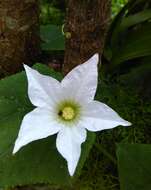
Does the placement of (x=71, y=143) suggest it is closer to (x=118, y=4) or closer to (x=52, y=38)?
(x=52, y=38)

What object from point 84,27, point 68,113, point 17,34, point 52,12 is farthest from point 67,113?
point 52,12

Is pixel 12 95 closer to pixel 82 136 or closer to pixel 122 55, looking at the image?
pixel 82 136

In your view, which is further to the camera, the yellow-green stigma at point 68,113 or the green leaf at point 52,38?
the green leaf at point 52,38

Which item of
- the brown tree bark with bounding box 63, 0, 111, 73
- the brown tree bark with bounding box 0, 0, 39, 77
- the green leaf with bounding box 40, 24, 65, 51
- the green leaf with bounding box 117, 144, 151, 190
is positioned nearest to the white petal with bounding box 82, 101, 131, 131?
the green leaf with bounding box 117, 144, 151, 190

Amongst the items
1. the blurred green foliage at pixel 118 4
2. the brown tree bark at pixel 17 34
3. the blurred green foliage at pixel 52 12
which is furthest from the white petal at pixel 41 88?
the blurred green foliage at pixel 118 4

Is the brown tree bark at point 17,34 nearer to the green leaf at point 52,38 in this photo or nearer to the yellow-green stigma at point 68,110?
the green leaf at point 52,38

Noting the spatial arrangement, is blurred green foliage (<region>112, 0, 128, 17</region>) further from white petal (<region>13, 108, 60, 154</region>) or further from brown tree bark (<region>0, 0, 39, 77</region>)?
white petal (<region>13, 108, 60, 154</region>)

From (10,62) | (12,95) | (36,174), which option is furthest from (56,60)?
(36,174)
